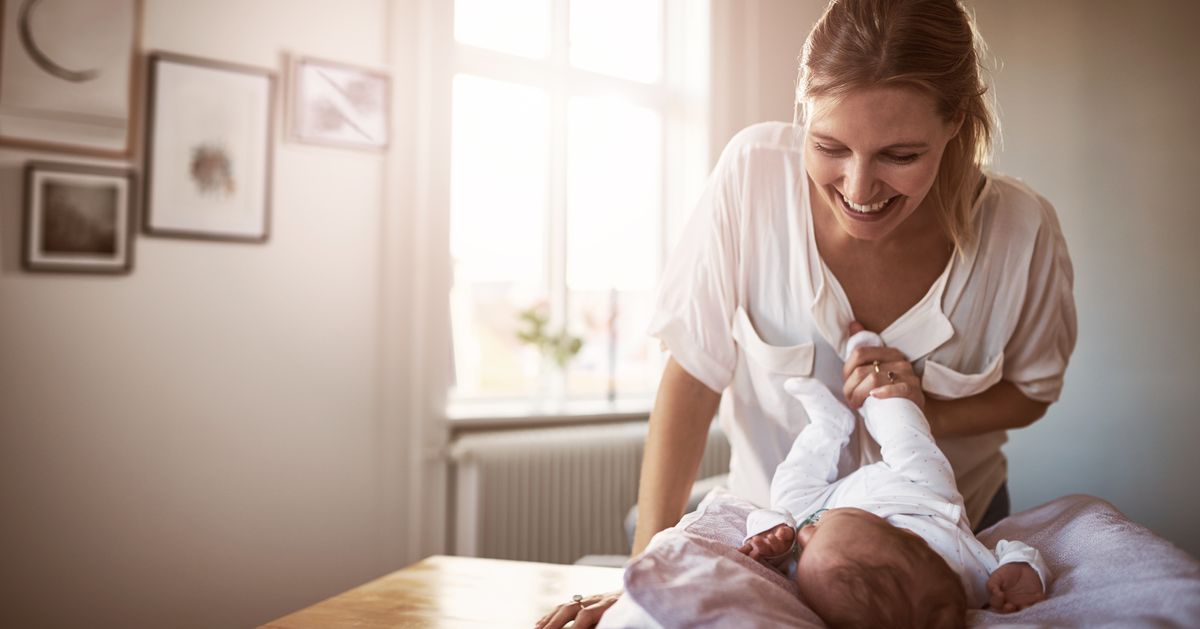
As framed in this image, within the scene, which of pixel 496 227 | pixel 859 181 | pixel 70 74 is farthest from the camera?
pixel 496 227

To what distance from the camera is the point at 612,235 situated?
4.30 m

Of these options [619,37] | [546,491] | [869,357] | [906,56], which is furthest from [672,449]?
[619,37]

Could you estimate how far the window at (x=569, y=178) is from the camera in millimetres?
3840

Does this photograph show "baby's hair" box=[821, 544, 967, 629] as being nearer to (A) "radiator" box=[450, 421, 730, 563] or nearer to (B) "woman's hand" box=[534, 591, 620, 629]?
(B) "woman's hand" box=[534, 591, 620, 629]

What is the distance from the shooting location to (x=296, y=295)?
3.05 metres

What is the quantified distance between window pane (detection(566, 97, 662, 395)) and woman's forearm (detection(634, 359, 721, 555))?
2.62m

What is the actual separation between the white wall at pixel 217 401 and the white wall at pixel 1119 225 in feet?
7.52

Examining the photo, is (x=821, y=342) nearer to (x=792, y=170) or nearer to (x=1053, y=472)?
(x=792, y=170)

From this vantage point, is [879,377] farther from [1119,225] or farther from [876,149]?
[1119,225]

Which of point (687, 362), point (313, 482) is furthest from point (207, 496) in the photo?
point (687, 362)

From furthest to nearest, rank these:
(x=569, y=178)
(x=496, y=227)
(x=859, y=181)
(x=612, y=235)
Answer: (x=612, y=235) < (x=569, y=178) < (x=496, y=227) < (x=859, y=181)

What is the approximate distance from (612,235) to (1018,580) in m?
3.40

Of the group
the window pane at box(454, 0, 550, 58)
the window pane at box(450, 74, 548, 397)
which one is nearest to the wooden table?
the window pane at box(450, 74, 548, 397)

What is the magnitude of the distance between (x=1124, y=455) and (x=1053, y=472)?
243 mm
